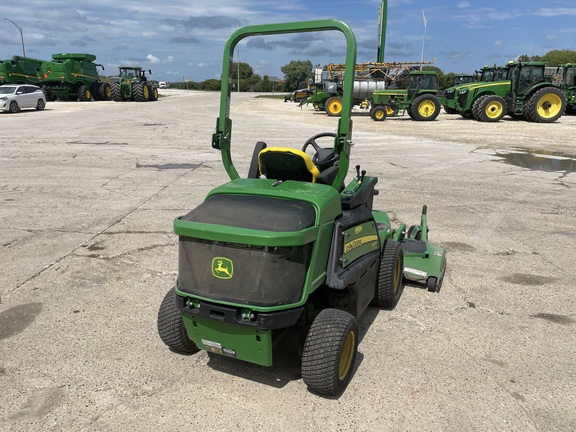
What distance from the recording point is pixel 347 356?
2.90m

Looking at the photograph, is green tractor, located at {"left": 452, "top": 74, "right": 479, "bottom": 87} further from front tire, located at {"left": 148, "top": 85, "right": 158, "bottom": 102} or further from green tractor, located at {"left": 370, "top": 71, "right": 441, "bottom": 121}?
front tire, located at {"left": 148, "top": 85, "right": 158, "bottom": 102}

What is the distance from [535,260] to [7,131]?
16.5m

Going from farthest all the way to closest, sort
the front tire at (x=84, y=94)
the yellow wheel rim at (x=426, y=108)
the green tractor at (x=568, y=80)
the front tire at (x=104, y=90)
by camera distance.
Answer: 1. the front tire at (x=104, y=90)
2. the front tire at (x=84, y=94)
3. the yellow wheel rim at (x=426, y=108)
4. the green tractor at (x=568, y=80)

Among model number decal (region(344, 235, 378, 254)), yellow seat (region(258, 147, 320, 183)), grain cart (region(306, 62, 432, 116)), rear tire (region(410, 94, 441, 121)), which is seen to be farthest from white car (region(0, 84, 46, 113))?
model number decal (region(344, 235, 378, 254))

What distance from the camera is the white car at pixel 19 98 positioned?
22828 millimetres

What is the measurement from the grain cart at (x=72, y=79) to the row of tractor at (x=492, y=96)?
17.2m

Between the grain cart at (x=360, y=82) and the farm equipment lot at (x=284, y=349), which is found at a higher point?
the grain cart at (x=360, y=82)

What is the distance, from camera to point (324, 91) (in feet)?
84.1

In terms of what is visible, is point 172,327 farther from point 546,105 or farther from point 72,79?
point 72,79

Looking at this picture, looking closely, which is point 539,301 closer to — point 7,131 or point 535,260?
point 535,260

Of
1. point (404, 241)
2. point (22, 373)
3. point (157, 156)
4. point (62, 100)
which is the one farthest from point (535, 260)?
point (62, 100)

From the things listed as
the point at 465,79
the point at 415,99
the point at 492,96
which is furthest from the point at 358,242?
the point at 465,79

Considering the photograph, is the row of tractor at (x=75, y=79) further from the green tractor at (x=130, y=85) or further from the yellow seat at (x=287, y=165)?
the yellow seat at (x=287, y=165)

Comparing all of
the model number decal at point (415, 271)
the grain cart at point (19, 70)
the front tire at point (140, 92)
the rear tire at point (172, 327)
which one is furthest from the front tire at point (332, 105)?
the rear tire at point (172, 327)
